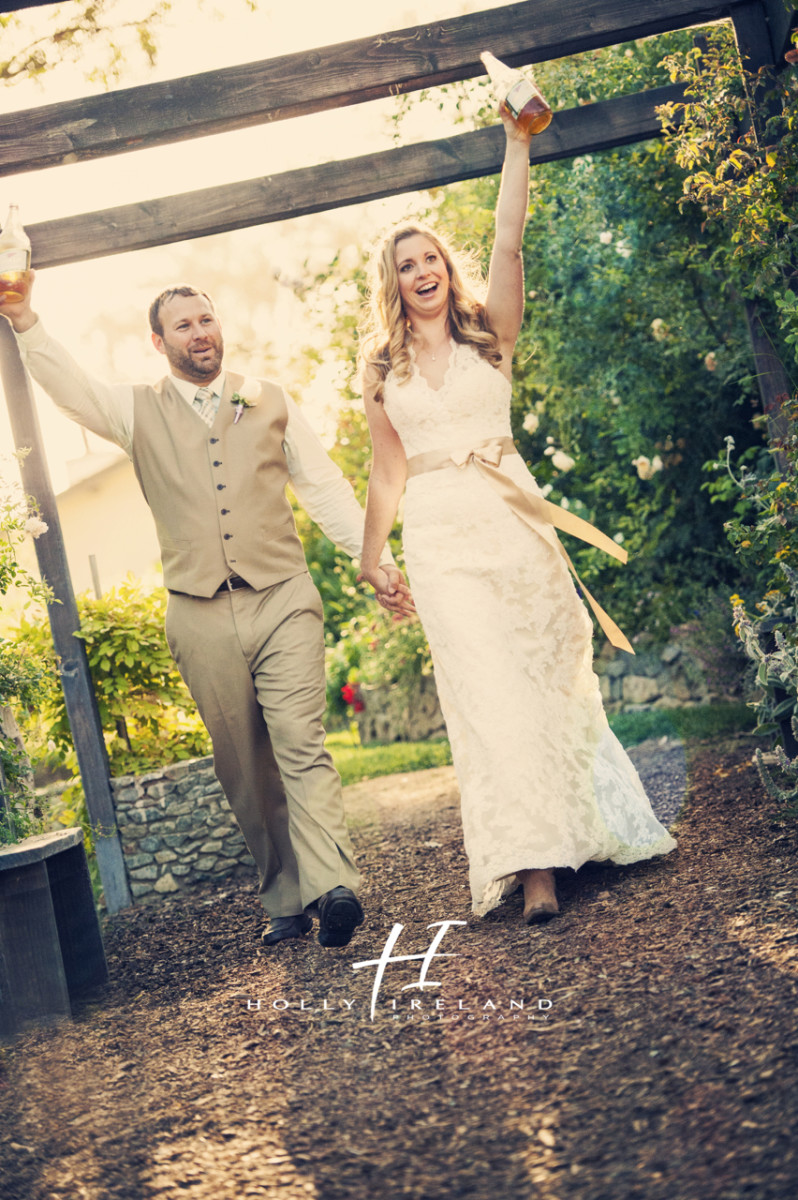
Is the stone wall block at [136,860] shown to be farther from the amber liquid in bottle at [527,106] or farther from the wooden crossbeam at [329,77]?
the amber liquid in bottle at [527,106]

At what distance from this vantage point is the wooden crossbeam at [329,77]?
12.6 ft

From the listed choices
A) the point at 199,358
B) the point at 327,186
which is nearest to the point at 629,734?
the point at 327,186

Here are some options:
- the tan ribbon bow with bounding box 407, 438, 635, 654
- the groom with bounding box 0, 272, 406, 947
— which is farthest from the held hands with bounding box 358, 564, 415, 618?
the tan ribbon bow with bounding box 407, 438, 635, 654

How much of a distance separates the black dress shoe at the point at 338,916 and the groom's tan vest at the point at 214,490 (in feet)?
3.27

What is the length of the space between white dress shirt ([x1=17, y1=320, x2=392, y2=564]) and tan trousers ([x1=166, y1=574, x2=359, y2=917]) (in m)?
0.31

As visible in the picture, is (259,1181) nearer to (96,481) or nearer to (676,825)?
(676,825)

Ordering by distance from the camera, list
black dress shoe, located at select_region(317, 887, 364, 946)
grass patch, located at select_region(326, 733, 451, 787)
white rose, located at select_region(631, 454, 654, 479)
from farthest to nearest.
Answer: grass patch, located at select_region(326, 733, 451, 787)
white rose, located at select_region(631, 454, 654, 479)
black dress shoe, located at select_region(317, 887, 364, 946)

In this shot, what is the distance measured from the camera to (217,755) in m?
3.70

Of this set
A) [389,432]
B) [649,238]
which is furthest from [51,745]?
[649,238]

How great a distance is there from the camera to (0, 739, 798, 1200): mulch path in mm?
1830

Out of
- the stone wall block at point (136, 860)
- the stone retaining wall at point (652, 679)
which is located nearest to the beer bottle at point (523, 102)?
the stone wall block at point (136, 860)

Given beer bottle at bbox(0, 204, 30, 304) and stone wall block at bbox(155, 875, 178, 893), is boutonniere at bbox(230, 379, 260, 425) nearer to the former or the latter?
beer bottle at bbox(0, 204, 30, 304)

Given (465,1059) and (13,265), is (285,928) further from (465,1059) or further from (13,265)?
(13,265)

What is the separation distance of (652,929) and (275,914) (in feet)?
4.62
